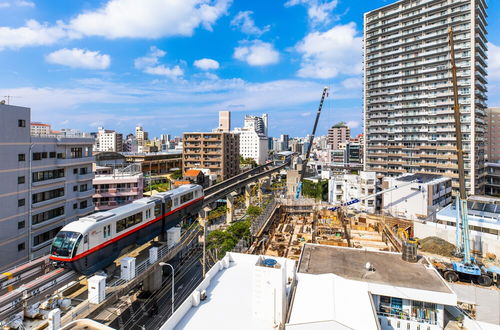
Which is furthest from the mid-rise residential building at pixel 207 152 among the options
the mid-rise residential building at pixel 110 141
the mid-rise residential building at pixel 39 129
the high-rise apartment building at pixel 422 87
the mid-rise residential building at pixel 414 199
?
the mid-rise residential building at pixel 110 141

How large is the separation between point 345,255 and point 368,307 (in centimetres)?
684

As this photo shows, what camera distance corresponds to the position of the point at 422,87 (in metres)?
56.4

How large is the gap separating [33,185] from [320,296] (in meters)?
23.6

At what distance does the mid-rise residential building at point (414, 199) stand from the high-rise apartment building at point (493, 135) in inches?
1857

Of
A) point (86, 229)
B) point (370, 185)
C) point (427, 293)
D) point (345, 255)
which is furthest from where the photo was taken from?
point (370, 185)

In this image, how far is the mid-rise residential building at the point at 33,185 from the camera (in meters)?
20.6

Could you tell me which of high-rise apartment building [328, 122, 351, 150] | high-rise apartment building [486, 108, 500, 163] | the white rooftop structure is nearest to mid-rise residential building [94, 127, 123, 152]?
high-rise apartment building [328, 122, 351, 150]

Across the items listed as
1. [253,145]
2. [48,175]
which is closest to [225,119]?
[253,145]

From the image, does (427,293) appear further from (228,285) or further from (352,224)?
(352,224)

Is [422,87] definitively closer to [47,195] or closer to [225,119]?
[47,195]

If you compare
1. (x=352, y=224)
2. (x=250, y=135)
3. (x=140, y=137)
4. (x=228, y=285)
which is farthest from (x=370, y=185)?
(x=140, y=137)

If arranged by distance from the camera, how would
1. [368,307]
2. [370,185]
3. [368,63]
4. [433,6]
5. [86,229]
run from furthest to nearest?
[368,63], [433,6], [370,185], [86,229], [368,307]

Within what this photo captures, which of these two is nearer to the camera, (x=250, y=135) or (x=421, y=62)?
(x=421, y=62)

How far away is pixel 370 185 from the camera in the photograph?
147 ft
